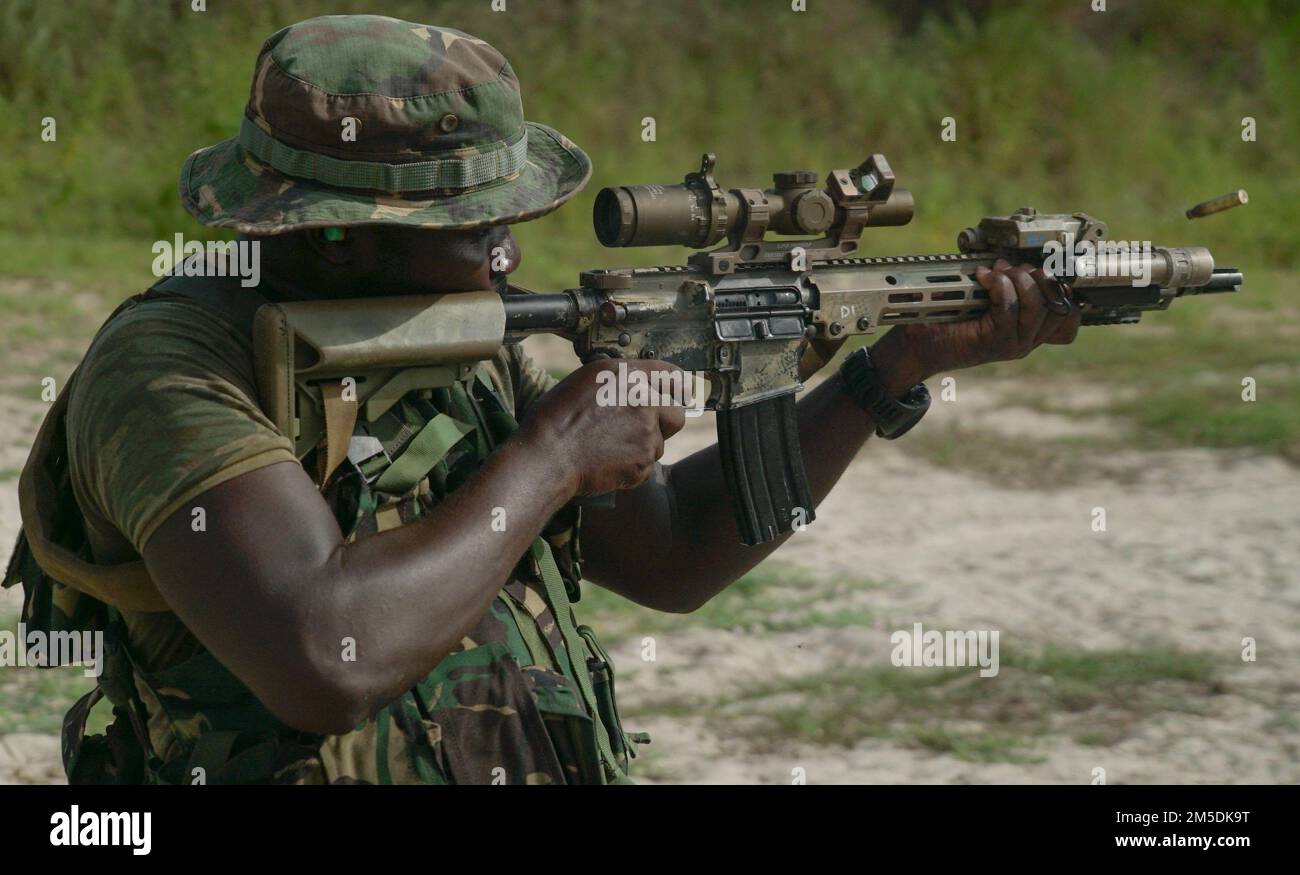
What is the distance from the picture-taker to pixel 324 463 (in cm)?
253

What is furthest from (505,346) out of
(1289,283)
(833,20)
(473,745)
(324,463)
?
(833,20)

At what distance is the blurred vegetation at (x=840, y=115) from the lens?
10.3m

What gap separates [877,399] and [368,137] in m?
1.35

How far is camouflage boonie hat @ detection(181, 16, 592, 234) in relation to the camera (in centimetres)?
242

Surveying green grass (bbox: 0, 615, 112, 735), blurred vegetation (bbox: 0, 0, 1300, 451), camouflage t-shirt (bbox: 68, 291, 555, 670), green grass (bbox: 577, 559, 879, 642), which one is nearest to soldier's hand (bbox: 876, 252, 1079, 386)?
camouflage t-shirt (bbox: 68, 291, 555, 670)

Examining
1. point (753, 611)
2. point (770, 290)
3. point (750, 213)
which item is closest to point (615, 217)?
point (750, 213)

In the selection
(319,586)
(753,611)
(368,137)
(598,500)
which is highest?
(368,137)

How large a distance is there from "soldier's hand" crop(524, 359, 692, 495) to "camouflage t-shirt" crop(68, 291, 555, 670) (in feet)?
1.43

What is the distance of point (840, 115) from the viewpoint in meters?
12.9

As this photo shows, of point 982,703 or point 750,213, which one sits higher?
point 750,213

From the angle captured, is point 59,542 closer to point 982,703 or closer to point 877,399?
point 877,399

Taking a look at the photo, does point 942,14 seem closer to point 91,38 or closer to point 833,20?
point 833,20

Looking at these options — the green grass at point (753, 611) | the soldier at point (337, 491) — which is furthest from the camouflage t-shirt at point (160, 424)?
the green grass at point (753, 611)

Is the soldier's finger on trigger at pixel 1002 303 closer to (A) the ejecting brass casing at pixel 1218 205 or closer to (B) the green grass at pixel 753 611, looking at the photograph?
(A) the ejecting brass casing at pixel 1218 205
